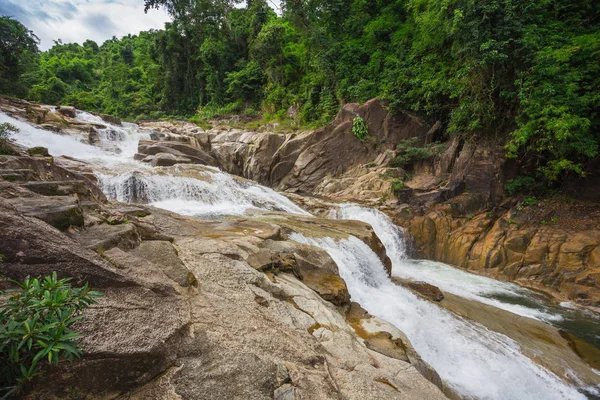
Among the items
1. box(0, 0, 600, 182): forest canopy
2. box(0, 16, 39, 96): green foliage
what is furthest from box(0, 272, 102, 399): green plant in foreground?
box(0, 16, 39, 96): green foliage

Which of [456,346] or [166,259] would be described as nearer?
[166,259]

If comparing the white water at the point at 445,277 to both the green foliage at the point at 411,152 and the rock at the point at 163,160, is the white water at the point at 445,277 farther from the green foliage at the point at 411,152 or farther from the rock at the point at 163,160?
the rock at the point at 163,160

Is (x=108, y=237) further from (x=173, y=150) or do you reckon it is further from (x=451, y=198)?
(x=173, y=150)

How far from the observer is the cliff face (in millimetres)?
9836

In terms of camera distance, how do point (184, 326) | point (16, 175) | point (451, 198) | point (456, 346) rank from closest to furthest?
point (184, 326) < point (16, 175) < point (456, 346) < point (451, 198)

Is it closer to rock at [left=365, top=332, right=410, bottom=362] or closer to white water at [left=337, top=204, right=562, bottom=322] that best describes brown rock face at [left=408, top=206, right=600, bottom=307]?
white water at [left=337, top=204, right=562, bottom=322]

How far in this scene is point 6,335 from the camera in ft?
4.89

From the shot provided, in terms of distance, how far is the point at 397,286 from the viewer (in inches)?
324

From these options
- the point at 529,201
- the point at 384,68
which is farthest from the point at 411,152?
the point at 384,68

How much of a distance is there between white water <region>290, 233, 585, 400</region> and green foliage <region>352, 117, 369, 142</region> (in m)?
11.6

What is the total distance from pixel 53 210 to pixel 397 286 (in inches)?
316

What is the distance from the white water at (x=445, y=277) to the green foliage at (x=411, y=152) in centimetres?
417

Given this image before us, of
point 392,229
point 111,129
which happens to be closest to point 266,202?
point 392,229

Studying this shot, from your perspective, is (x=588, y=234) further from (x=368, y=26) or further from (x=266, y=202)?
(x=368, y=26)
